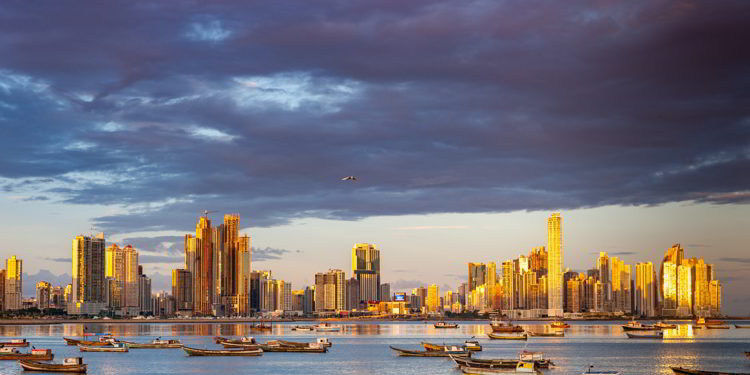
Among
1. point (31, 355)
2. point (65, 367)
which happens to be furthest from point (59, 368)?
point (31, 355)

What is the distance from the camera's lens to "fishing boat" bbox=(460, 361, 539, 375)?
11044 cm

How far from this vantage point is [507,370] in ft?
371

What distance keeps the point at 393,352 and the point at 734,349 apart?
74768 mm

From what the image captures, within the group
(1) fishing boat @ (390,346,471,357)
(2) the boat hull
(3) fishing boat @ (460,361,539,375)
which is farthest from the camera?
(1) fishing boat @ (390,346,471,357)

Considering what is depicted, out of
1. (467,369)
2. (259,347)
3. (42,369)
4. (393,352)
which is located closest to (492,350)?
(393,352)

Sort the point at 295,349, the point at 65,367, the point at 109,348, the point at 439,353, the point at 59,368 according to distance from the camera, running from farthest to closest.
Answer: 1. the point at 109,348
2. the point at 295,349
3. the point at 439,353
4. the point at 65,367
5. the point at 59,368

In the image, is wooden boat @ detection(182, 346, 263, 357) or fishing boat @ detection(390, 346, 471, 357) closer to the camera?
fishing boat @ detection(390, 346, 471, 357)

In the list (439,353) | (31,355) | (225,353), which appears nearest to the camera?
(31,355)

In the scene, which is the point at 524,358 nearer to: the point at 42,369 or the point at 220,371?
the point at 220,371

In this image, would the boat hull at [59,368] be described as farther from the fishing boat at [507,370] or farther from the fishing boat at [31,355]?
the fishing boat at [507,370]

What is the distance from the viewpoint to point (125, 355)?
165375 millimetres

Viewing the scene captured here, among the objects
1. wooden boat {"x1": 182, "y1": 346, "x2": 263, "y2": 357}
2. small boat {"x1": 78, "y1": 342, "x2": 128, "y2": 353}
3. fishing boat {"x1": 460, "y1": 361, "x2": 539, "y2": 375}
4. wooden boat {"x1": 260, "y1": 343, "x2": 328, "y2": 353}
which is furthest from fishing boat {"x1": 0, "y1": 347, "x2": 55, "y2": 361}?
fishing boat {"x1": 460, "y1": 361, "x2": 539, "y2": 375}

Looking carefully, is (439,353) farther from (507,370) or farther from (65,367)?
(65,367)

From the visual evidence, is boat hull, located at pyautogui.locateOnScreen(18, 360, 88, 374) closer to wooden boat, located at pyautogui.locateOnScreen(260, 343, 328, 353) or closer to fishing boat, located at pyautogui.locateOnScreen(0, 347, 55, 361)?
fishing boat, located at pyautogui.locateOnScreen(0, 347, 55, 361)
